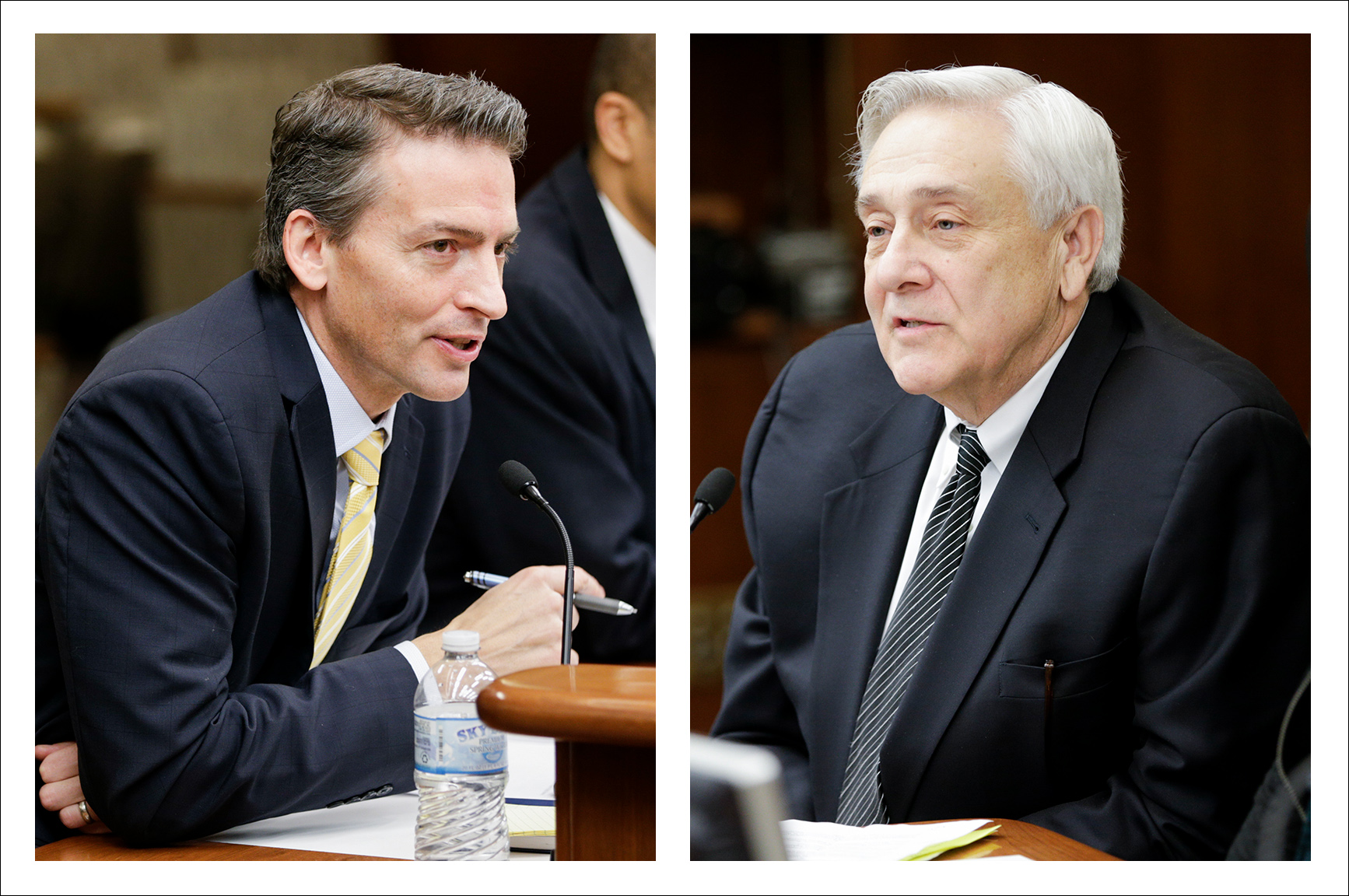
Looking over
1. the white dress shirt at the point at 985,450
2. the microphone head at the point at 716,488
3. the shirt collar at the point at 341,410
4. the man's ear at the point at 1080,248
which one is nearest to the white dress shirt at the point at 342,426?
the shirt collar at the point at 341,410

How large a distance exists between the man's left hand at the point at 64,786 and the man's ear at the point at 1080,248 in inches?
69.8

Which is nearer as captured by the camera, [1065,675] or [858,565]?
[1065,675]

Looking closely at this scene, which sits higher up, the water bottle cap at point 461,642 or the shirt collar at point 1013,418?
the shirt collar at point 1013,418

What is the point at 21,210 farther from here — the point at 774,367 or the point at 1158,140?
the point at 1158,140

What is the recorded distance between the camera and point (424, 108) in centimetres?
193

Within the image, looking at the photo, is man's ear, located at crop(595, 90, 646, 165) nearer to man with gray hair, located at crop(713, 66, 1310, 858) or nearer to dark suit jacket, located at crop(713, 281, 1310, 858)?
man with gray hair, located at crop(713, 66, 1310, 858)

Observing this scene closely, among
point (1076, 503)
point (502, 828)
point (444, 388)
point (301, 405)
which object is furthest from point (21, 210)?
point (1076, 503)

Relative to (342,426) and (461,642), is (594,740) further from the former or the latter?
(342,426)

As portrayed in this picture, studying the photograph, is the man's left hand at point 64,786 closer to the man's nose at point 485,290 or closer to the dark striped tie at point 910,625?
the man's nose at point 485,290

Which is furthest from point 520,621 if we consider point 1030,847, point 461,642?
point 1030,847

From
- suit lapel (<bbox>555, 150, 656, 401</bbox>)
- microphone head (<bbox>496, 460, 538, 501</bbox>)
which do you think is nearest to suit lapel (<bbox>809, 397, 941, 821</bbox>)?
suit lapel (<bbox>555, 150, 656, 401</bbox>)

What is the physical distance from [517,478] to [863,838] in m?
0.82

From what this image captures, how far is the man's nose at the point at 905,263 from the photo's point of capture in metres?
1.90

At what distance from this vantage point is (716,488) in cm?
204
